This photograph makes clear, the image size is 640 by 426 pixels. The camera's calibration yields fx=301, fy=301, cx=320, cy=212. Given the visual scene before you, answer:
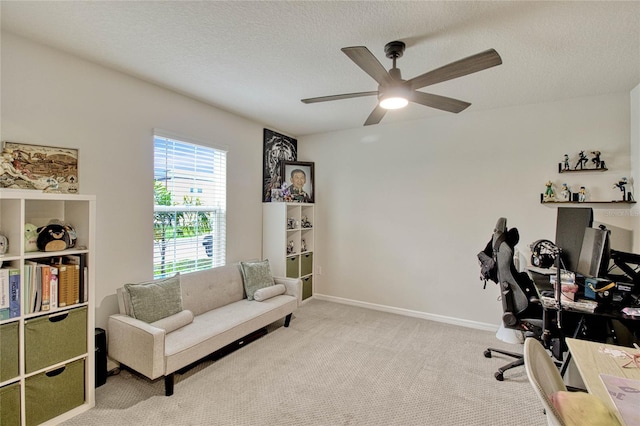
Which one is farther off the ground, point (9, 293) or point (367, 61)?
point (367, 61)

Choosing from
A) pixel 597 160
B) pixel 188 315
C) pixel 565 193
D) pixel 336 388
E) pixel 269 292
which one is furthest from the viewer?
pixel 269 292

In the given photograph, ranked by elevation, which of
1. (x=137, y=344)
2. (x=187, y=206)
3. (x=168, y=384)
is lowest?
(x=168, y=384)

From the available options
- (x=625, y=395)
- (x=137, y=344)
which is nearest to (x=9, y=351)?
(x=137, y=344)

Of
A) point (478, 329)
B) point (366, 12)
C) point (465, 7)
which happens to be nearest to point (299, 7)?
point (366, 12)

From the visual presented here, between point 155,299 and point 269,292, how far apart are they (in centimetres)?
125

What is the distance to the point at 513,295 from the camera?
253cm

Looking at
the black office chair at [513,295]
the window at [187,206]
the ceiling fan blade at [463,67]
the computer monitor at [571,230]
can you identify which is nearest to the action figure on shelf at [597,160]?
the computer monitor at [571,230]

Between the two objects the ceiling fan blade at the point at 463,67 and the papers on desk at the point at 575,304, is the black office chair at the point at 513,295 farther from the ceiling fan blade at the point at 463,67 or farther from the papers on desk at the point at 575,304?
the ceiling fan blade at the point at 463,67

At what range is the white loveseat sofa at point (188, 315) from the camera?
7.34 feet

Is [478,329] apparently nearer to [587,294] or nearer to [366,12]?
[587,294]

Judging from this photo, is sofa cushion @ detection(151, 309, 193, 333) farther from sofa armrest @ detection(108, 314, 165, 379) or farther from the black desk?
the black desk

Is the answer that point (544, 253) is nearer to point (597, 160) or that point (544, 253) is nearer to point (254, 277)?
point (597, 160)

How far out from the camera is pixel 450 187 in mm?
3846

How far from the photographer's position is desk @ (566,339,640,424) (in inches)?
47.8
